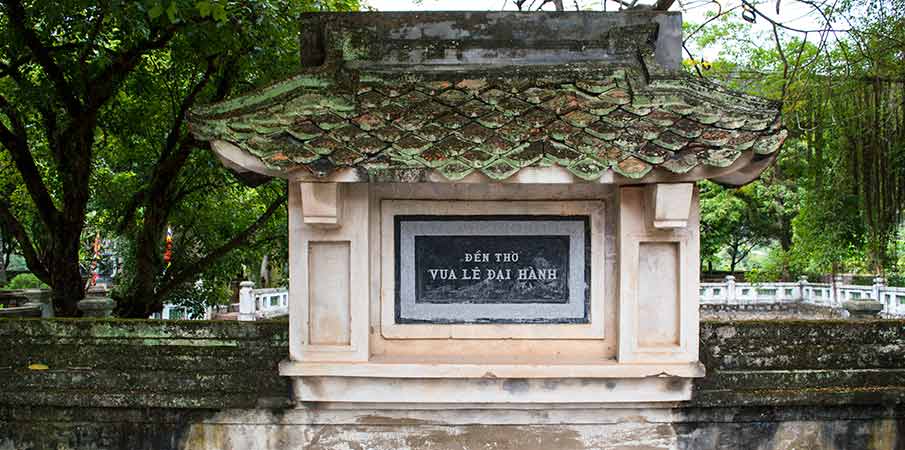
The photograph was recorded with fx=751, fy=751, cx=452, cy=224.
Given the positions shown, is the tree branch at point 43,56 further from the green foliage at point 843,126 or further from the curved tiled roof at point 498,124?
the green foliage at point 843,126

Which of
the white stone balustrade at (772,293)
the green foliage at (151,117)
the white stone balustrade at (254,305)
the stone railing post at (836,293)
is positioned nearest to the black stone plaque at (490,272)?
the green foliage at (151,117)

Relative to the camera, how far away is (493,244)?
4.85 meters

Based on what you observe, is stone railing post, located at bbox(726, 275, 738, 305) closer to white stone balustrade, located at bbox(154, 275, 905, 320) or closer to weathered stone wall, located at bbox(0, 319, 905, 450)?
white stone balustrade, located at bbox(154, 275, 905, 320)

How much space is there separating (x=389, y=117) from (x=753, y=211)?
3029cm

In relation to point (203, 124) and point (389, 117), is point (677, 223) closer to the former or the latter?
point (389, 117)

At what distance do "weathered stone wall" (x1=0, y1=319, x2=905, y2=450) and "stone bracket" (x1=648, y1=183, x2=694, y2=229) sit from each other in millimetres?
996

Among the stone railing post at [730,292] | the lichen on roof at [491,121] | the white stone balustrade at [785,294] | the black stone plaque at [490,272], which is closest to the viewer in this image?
the lichen on roof at [491,121]

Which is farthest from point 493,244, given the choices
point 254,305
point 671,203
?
point 254,305

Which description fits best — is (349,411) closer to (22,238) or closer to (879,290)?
(22,238)

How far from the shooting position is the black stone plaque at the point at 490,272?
4.83 metres

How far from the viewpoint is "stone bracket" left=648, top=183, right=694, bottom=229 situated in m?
4.31

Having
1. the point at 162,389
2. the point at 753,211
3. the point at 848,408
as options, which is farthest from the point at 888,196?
the point at 753,211

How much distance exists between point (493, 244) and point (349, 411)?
1.43m

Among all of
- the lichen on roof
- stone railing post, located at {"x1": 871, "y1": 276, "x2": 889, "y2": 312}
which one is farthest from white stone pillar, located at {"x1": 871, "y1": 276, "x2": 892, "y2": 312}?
the lichen on roof
